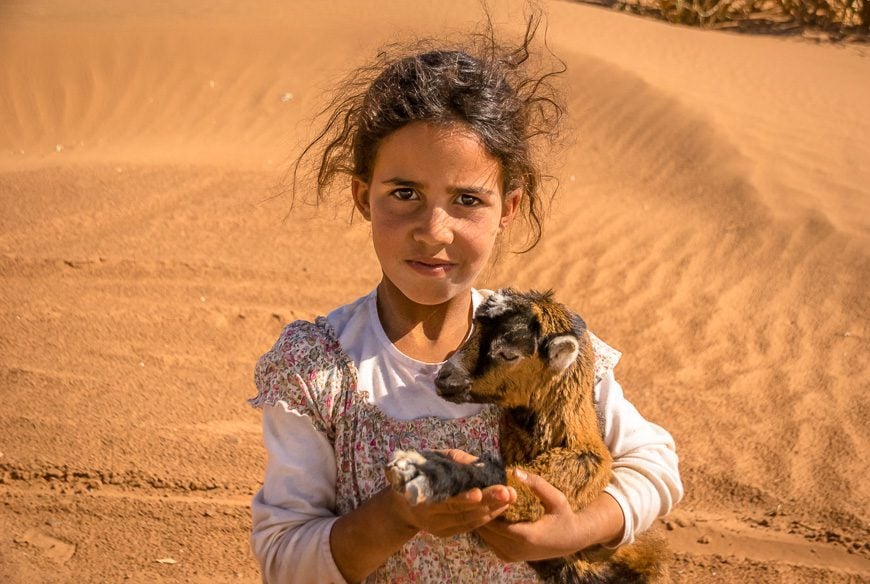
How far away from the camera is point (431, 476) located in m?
2.07

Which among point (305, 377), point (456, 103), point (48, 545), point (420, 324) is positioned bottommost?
point (48, 545)

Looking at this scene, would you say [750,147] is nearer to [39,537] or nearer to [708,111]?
[708,111]

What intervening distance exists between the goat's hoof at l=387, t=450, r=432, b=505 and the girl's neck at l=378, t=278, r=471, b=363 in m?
0.63

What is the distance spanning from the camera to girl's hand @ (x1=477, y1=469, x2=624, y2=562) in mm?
2275

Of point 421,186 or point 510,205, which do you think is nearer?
point 421,186

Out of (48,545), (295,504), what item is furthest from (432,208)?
(48,545)

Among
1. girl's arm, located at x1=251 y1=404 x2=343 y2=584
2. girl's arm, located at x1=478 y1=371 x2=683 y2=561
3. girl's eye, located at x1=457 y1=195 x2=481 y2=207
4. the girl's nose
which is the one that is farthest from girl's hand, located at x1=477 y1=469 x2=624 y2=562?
girl's eye, located at x1=457 y1=195 x2=481 y2=207

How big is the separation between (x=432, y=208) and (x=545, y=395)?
62cm

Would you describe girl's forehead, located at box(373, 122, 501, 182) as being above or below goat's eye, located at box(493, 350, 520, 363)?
above

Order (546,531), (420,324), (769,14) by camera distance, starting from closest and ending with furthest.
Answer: (546,531)
(420,324)
(769,14)

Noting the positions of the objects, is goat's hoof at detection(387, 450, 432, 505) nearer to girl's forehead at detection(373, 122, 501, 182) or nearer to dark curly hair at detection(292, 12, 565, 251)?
girl's forehead at detection(373, 122, 501, 182)

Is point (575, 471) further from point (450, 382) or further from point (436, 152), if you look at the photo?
point (436, 152)

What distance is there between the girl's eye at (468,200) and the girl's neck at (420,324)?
0.31m

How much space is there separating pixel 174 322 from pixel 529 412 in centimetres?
465
